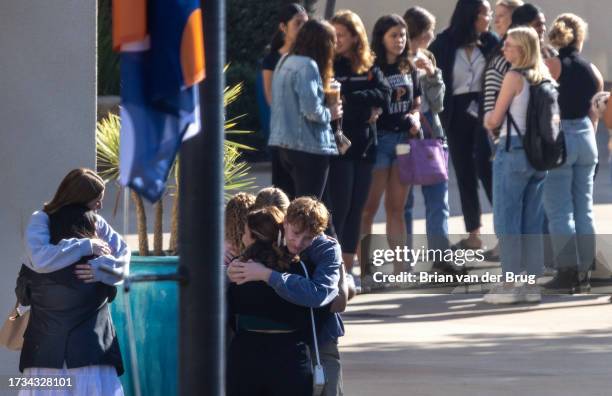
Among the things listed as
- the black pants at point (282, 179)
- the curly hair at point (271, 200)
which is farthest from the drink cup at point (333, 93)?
the curly hair at point (271, 200)

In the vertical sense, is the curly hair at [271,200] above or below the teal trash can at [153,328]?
above

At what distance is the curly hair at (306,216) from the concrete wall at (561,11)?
733 inches

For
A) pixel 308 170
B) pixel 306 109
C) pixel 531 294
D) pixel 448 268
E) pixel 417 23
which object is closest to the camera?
pixel 306 109

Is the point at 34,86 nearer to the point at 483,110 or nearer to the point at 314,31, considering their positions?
the point at 314,31

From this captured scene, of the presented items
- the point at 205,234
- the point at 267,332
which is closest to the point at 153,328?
the point at 267,332

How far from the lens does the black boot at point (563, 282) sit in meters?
11.4

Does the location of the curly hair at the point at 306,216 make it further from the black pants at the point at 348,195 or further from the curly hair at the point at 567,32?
the curly hair at the point at 567,32

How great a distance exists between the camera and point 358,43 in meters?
10.6

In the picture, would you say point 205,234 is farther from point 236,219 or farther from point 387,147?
point 387,147

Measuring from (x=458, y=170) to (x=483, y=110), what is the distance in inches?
54.1

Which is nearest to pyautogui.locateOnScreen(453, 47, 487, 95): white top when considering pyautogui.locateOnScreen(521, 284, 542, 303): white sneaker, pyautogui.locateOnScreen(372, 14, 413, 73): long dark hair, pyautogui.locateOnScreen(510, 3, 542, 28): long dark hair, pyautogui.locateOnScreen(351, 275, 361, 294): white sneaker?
pyautogui.locateOnScreen(510, 3, 542, 28): long dark hair

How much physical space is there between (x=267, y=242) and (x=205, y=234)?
2.01 meters

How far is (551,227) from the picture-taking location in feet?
37.2

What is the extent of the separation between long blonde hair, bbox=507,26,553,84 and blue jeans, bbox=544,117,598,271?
0.68 metres
